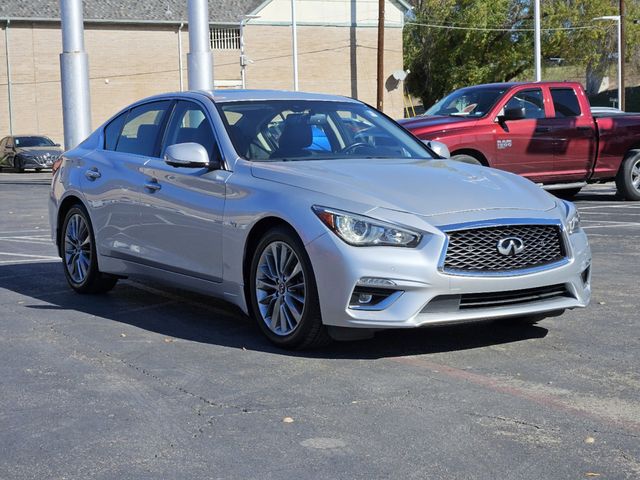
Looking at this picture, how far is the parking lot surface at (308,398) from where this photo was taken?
4.41m

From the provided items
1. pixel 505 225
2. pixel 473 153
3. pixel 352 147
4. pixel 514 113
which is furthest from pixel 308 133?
pixel 473 153

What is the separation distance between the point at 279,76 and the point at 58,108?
11.8 m

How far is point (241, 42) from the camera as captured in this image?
56.2 metres

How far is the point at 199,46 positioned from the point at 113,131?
43.0ft

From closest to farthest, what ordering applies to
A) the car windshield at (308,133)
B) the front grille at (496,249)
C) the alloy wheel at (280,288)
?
the front grille at (496,249) → the alloy wheel at (280,288) → the car windshield at (308,133)

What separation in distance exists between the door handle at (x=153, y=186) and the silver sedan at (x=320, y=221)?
1 centimetres

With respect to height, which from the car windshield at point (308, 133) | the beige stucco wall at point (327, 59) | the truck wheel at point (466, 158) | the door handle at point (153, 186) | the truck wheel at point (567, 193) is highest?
the beige stucco wall at point (327, 59)

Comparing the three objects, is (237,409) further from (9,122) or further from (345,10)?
(345,10)

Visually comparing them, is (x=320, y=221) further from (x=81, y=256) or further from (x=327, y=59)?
(x=327, y=59)

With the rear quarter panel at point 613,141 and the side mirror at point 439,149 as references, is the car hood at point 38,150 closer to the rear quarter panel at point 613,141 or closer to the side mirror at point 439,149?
the rear quarter panel at point 613,141

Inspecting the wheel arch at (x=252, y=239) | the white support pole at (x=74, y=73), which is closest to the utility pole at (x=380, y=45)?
the white support pole at (x=74, y=73)

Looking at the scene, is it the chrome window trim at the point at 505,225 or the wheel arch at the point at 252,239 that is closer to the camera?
the chrome window trim at the point at 505,225

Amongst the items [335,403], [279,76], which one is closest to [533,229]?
[335,403]

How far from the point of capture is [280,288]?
6473 millimetres
